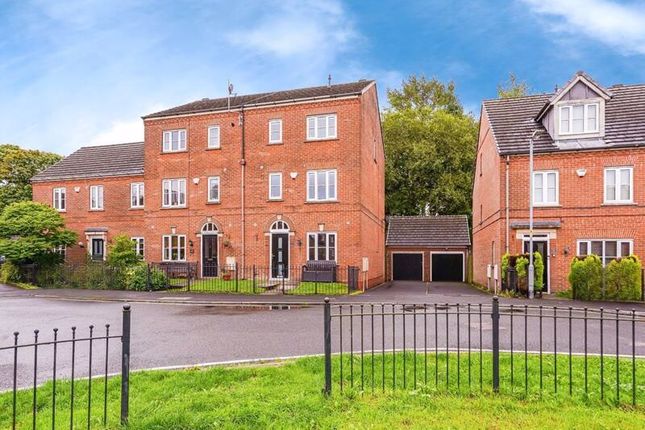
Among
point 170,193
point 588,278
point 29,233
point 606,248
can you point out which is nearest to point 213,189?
point 170,193

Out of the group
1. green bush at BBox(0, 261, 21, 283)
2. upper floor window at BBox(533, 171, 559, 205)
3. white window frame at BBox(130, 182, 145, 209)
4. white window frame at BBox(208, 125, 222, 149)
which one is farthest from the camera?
white window frame at BBox(130, 182, 145, 209)

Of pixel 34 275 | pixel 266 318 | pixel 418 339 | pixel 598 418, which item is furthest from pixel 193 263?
pixel 598 418

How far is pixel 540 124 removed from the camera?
23.5 m

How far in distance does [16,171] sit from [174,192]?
2598 cm

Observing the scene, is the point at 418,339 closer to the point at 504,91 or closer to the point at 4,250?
the point at 4,250

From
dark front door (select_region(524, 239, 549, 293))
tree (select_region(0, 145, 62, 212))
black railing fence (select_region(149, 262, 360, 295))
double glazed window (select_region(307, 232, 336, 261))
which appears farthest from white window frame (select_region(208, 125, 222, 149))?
tree (select_region(0, 145, 62, 212))

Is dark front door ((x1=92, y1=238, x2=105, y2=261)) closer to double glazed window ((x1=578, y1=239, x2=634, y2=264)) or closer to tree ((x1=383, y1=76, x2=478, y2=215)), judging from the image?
tree ((x1=383, y1=76, x2=478, y2=215))

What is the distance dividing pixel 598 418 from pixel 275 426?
146 inches

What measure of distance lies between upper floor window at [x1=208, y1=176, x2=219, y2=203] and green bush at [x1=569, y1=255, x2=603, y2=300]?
18903mm

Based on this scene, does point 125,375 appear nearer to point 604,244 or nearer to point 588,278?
point 588,278

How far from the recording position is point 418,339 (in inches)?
390

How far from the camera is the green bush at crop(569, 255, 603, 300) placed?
17.6 m

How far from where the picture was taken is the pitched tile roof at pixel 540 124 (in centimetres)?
2102

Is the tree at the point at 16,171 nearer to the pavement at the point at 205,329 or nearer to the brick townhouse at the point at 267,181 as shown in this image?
the brick townhouse at the point at 267,181
